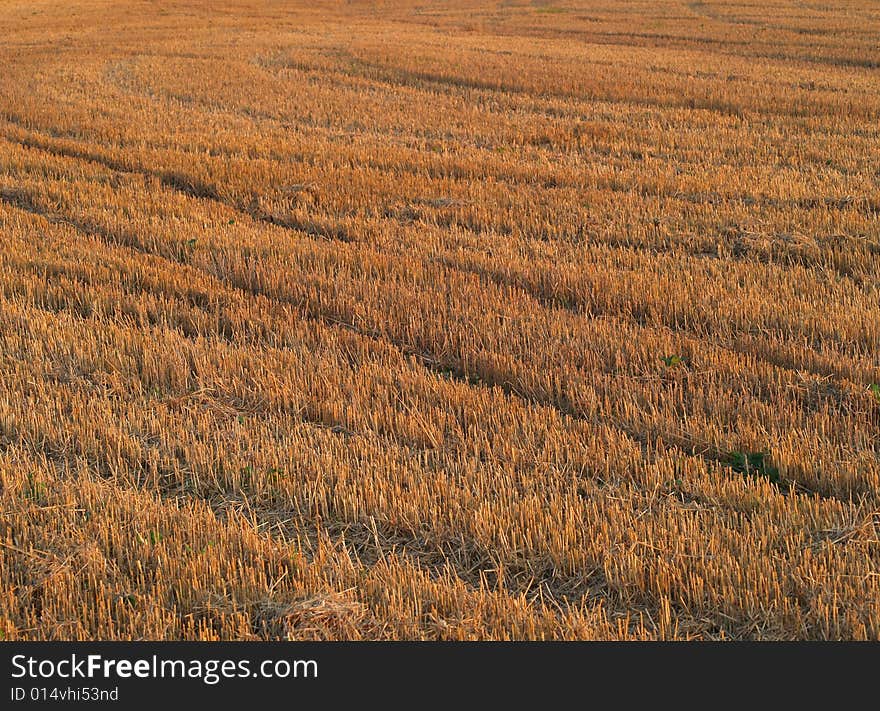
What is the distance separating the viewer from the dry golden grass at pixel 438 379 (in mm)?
4184

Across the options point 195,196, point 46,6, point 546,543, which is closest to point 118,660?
point 546,543

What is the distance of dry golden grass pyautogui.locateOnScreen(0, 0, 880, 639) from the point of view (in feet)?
13.7

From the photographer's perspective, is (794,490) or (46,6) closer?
(794,490)

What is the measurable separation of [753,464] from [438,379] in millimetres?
2271

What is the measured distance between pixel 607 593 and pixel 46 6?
5507 centimetres

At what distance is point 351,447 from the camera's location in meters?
5.61

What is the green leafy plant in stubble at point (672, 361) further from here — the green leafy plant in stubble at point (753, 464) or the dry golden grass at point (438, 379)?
the green leafy plant in stubble at point (753, 464)

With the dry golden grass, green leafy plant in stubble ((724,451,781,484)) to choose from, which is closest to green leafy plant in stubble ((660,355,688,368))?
the dry golden grass

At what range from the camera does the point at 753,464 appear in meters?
5.34

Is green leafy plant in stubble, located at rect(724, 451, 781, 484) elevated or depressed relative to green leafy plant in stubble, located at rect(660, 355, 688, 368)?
depressed

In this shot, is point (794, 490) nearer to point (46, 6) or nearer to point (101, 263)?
point (101, 263)

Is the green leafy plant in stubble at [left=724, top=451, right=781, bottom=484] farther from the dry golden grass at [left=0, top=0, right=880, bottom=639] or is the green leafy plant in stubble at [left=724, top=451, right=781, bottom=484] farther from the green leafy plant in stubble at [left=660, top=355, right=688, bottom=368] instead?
the green leafy plant in stubble at [left=660, top=355, right=688, bottom=368]

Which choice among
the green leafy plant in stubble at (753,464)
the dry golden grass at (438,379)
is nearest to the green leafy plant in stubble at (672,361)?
the dry golden grass at (438,379)

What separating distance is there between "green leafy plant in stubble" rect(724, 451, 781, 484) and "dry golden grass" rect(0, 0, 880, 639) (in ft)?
0.25
